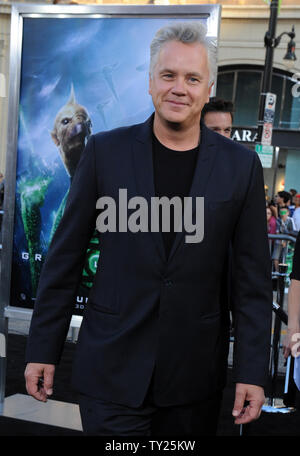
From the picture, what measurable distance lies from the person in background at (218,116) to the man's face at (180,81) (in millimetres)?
1962

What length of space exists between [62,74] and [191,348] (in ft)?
7.92

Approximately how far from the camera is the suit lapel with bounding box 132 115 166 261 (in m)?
2.26

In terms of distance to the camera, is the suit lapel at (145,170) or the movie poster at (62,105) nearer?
the suit lapel at (145,170)

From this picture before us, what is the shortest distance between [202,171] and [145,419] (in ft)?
2.79

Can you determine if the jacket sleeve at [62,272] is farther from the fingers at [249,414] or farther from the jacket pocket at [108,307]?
the fingers at [249,414]

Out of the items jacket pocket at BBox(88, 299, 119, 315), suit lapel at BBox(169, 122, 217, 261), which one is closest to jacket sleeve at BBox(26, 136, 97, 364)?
jacket pocket at BBox(88, 299, 119, 315)

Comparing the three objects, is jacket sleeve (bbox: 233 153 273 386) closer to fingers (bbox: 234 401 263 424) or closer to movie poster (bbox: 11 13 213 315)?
fingers (bbox: 234 401 263 424)

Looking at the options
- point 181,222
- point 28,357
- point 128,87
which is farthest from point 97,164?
point 128,87

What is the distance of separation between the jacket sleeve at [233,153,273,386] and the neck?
0.77 feet

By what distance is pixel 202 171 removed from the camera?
2.30 meters

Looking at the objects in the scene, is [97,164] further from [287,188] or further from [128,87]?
[287,188]

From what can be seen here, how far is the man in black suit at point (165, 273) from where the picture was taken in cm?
227

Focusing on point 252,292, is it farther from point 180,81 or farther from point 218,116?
point 218,116

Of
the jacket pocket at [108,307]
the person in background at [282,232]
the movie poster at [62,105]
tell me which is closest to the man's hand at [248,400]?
the jacket pocket at [108,307]
